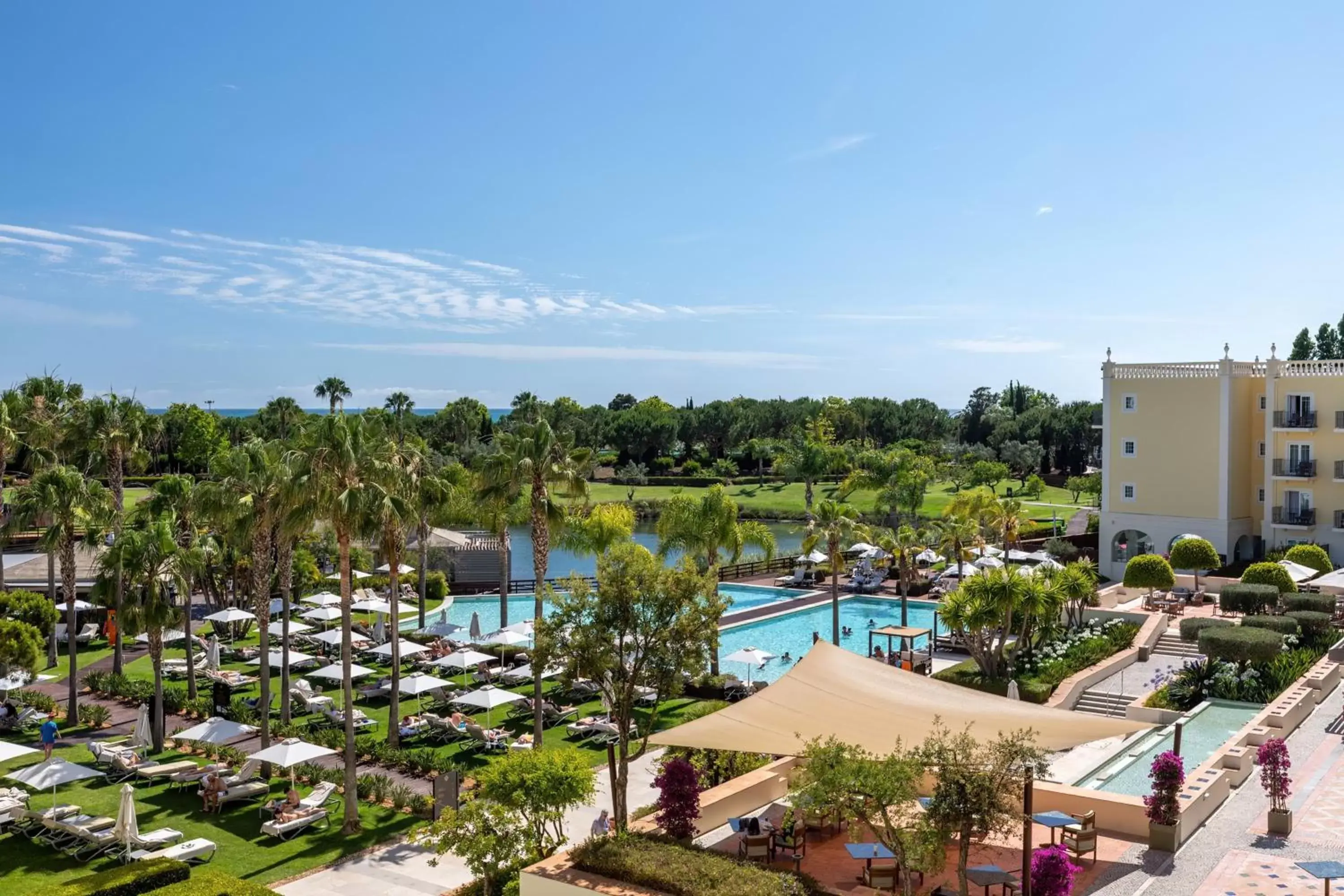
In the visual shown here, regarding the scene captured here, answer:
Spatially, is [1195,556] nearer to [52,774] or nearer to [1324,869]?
[1324,869]

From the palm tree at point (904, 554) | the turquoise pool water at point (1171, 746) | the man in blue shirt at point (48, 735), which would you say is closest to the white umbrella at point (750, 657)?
the palm tree at point (904, 554)

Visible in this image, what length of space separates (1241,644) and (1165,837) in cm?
1239

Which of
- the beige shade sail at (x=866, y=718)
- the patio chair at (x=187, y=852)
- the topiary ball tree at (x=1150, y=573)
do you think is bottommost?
the patio chair at (x=187, y=852)

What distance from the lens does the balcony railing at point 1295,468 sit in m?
44.7

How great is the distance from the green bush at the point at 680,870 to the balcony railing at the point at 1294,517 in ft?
126

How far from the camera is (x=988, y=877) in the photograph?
1435cm

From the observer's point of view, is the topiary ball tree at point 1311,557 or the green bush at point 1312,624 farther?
the topiary ball tree at point 1311,557

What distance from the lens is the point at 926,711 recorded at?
1697 centimetres

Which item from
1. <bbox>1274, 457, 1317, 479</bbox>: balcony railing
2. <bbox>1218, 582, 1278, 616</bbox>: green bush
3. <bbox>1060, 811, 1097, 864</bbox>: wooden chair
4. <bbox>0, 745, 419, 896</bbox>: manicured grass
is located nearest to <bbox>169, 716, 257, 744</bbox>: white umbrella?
<bbox>0, 745, 419, 896</bbox>: manicured grass

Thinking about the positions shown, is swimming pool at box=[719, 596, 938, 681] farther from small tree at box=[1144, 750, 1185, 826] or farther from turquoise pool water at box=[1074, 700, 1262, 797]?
small tree at box=[1144, 750, 1185, 826]

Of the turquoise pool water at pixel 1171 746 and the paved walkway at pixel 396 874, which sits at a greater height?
the turquoise pool water at pixel 1171 746

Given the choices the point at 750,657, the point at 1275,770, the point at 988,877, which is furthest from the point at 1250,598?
the point at 988,877

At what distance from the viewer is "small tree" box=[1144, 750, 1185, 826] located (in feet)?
54.2

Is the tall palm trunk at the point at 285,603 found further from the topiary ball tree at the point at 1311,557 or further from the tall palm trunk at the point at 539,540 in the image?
the topiary ball tree at the point at 1311,557
